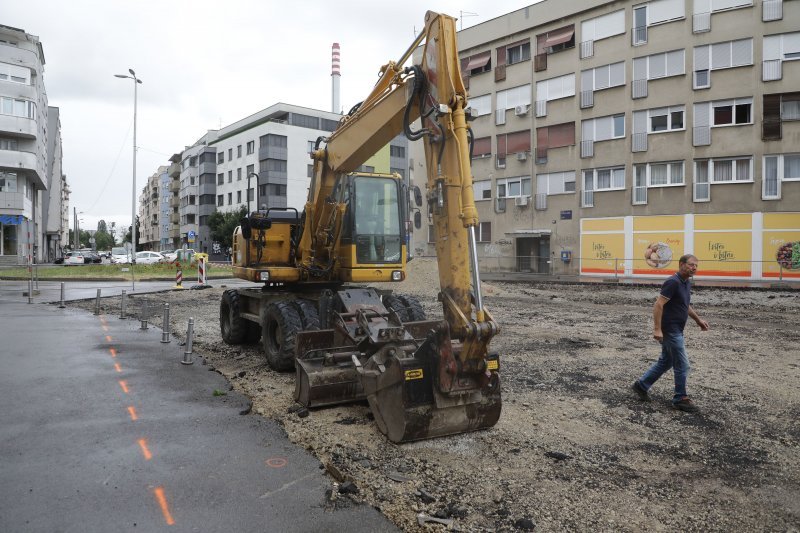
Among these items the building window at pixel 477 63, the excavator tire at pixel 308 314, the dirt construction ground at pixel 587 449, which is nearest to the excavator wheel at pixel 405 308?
the excavator tire at pixel 308 314

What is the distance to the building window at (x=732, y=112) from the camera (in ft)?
97.5

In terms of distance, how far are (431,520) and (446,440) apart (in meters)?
1.58

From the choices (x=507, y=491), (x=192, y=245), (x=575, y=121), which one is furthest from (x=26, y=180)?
(x=507, y=491)

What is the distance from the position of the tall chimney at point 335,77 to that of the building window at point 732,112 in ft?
170

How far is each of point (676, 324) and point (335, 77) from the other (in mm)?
75334

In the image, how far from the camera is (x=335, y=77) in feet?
250

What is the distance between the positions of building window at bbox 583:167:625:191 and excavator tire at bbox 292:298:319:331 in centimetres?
2958

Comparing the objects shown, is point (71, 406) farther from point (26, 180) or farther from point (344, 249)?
point (26, 180)

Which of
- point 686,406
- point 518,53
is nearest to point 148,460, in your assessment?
point 686,406

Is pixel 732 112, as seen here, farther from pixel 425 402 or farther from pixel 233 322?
pixel 425 402

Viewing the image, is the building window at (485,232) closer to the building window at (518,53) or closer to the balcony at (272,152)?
the building window at (518,53)

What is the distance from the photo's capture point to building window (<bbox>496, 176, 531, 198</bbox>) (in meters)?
38.3

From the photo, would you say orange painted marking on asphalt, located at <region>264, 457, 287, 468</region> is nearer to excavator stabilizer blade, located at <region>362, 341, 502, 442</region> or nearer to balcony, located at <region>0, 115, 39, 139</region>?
excavator stabilizer blade, located at <region>362, 341, 502, 442</region>

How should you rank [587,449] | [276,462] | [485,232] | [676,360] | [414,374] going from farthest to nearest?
[485,232] → [676,360] → [587,449] → [414,374] → [276,462]
